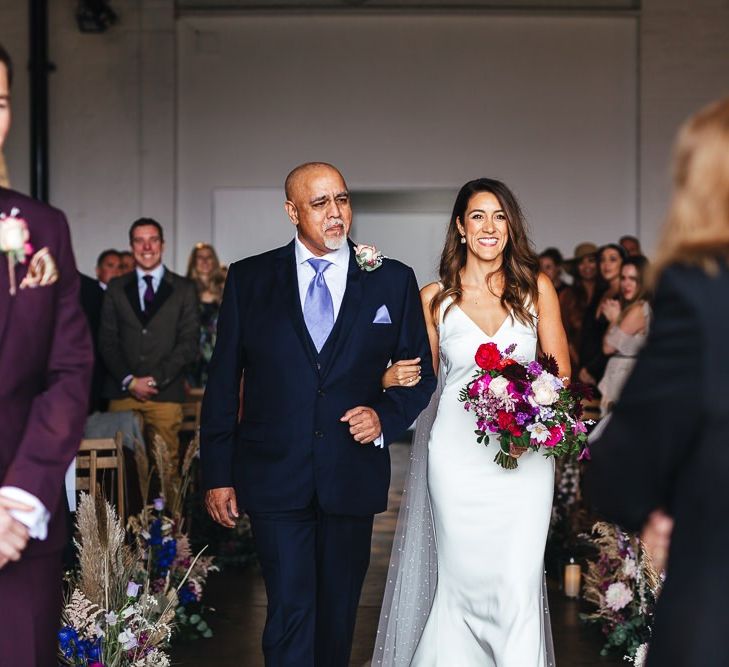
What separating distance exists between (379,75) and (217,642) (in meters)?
9.28

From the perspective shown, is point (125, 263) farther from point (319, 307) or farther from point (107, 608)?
point (319, 307)

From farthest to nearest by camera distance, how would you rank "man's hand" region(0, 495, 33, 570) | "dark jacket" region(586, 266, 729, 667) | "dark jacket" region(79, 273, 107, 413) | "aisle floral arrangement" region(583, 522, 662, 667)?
"dark jacket" region(79, 273, 107, 413) < "aisle floral arrangement" region(583, 522, 662, 667) < "man's hand" region(0, 495, 33, 570) < "dark jacket" region(586, 266, 729, 667)

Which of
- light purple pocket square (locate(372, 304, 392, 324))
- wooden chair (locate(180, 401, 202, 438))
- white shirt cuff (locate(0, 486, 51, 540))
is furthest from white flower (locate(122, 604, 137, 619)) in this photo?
wooden chair (locate(180, 401, 202, 438))

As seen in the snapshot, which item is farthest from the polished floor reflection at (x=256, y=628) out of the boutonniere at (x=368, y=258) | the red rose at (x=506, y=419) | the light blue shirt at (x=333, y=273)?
the boutonniere at (x=368, y=258)

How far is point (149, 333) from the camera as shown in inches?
328

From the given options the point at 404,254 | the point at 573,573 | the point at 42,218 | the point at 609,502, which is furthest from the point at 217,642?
the point at 404,254

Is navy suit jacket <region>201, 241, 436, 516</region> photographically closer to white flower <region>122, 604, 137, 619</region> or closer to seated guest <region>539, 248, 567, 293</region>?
white flower <region>122, 604, 137, 619</region>

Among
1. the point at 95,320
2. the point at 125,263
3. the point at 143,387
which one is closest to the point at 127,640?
the point at 143,387

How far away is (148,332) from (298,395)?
4248 mm

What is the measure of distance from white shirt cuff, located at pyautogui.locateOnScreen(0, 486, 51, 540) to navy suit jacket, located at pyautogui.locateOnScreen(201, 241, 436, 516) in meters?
1.72

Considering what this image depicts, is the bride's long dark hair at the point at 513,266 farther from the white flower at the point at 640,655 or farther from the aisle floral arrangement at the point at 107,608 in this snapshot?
the aisle floral arrangement at the point at 107,608

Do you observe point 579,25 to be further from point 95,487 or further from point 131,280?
point 95,487

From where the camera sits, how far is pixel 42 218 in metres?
2.72

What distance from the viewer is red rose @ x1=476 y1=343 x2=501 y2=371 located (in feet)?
15.1
